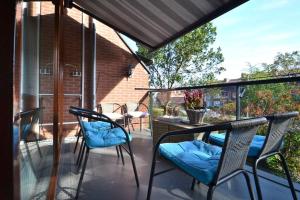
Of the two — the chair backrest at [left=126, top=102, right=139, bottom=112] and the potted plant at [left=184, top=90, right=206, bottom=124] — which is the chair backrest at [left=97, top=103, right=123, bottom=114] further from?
the potted plant at [left=184, top=90, right=206, bottom=124]

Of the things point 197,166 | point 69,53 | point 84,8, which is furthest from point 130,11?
point 197,166

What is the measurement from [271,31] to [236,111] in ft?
53.1

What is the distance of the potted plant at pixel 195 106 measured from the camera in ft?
8.64

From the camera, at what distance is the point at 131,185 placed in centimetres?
216

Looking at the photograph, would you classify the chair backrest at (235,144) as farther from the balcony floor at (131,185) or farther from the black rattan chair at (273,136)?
the balcony floor at (131,185)

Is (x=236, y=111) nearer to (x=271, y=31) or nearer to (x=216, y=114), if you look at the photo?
(x=216, y=114)

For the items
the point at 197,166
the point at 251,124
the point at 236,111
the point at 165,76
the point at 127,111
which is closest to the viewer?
the point at 251,124

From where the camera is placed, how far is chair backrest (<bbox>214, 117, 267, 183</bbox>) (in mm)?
1097

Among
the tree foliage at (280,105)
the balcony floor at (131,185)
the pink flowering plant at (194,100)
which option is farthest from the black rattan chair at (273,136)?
the pink flowering plant at (194,100)

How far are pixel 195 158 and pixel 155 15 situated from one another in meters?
2.47

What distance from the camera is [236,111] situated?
2.55m

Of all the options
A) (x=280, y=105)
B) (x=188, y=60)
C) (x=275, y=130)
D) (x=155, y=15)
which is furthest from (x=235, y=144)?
(x=188, y=60)

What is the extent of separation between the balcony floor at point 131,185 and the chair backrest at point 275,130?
636mm

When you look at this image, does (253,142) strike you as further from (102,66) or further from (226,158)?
(102,66)
